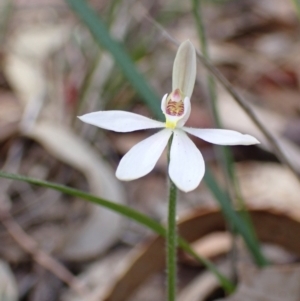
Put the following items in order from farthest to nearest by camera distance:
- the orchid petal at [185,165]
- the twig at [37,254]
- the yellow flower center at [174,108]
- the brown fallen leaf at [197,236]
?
1. the twig at [37,254]
2. the brown fallen leaf at [197,236]
3. the yellow flower center at [174,108]
4. the orchid petal at [185,165]

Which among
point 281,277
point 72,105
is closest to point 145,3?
point 72,105

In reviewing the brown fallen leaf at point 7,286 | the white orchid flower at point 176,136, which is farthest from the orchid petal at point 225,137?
the brown fallen leaf at point 7,286

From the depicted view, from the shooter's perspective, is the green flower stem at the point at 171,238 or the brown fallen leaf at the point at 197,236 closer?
the green flower stem at the point at 171,238

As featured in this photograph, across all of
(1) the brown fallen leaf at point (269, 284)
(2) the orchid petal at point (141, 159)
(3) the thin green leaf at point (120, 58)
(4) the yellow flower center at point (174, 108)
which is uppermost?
(3) the thin green leaf at point (120, 58)

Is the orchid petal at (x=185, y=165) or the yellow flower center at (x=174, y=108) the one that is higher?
the yellow flower center at (x=174, y=108)

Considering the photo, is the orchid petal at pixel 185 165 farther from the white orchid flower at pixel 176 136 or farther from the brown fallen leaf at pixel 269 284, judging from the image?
the brown fallen leaf at pixel 269 284

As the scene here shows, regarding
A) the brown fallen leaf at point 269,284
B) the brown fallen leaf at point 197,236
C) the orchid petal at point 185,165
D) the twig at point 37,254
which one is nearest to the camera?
the orchid petal at point 185,165

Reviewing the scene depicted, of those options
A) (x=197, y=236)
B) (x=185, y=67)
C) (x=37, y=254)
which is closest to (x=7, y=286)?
(x=37, y=254)
